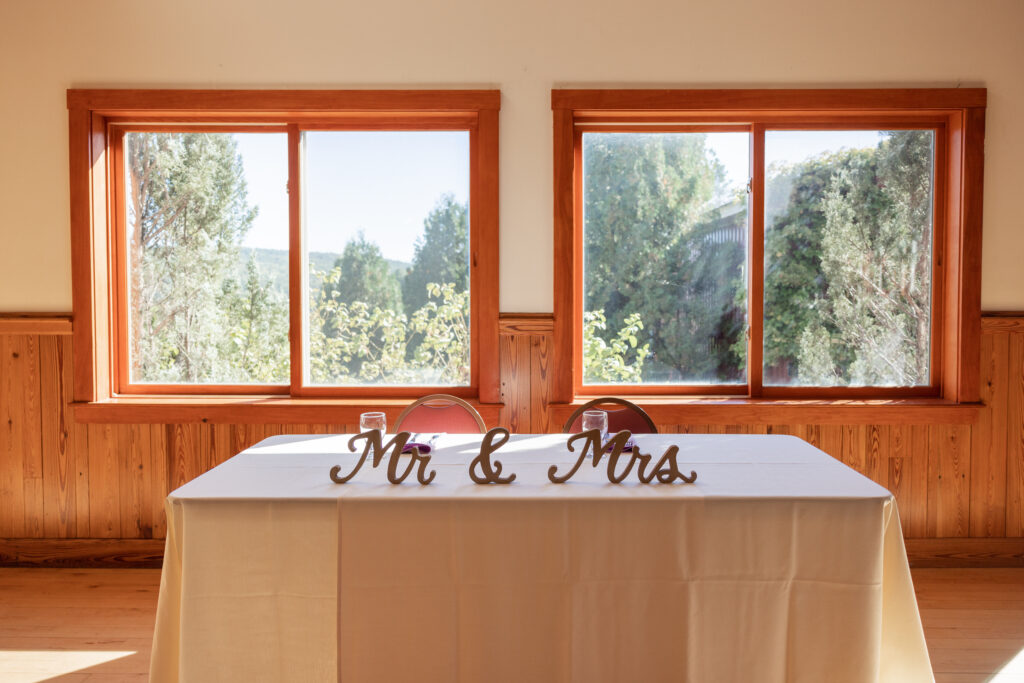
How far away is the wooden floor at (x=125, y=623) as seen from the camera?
2.27 metres

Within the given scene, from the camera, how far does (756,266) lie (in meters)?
3.22

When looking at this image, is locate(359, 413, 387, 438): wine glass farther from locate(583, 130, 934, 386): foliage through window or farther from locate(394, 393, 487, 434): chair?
locate(583, 130, 934, 386): foliage through window

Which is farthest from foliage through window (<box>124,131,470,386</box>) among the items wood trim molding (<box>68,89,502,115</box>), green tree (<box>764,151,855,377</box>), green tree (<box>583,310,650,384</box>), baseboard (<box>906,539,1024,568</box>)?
baseboard (<box>906,539,1024,568</box>)

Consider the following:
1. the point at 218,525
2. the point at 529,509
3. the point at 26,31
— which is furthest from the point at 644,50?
the point at 26,31

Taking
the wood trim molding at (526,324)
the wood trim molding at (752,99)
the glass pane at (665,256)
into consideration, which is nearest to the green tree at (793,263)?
the glass pane at (665,256)

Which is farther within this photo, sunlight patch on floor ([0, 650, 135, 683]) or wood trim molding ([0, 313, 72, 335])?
wood trim molding ([0, 313, 72, 335])

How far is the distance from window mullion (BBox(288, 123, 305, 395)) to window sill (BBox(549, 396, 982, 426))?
4.14ft

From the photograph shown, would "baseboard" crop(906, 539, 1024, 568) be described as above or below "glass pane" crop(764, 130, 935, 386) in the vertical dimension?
below

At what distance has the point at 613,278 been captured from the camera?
10.7ft

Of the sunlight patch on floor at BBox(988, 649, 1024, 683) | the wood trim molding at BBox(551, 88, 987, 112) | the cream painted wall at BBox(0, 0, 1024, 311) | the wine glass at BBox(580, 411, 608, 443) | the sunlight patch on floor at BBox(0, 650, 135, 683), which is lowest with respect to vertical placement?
the sunlight patch on floor at BBox(0, 650, 135, 683)

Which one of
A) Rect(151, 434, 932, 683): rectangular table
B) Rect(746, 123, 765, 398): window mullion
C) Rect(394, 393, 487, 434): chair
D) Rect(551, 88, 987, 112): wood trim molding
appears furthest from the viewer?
Rect(746, 123, 765, 398): window mullion

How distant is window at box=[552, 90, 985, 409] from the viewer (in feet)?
10.5

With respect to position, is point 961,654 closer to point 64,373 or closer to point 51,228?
point 64,373

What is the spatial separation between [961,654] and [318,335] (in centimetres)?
295
